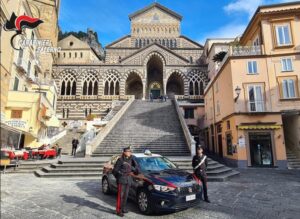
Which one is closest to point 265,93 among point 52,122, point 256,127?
point 256,127

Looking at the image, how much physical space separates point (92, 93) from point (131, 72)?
840 centimetres

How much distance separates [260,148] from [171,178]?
13.4m

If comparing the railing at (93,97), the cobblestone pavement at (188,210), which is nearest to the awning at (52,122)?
the railing at (93,97)

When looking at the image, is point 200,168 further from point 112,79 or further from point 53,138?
point 112,79

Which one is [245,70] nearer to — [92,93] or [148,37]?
[92,93]

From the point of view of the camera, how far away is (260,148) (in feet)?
54.2

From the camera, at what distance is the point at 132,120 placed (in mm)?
21672

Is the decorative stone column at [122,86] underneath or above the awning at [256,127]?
above

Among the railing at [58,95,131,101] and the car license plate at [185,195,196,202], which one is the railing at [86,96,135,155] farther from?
the railing at [58,95,131,101]

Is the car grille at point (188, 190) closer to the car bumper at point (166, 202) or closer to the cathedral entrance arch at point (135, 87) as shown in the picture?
the car bumper at point (166, 202)

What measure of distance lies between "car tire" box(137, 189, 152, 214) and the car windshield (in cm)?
74

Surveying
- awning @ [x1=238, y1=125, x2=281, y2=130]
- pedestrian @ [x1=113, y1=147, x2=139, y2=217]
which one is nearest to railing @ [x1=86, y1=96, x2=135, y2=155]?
pedestrian @ [x1=113, y1=147, x2=139, y2=217]

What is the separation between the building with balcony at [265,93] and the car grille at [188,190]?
11.7 metres

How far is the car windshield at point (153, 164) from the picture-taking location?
6.73 meters
